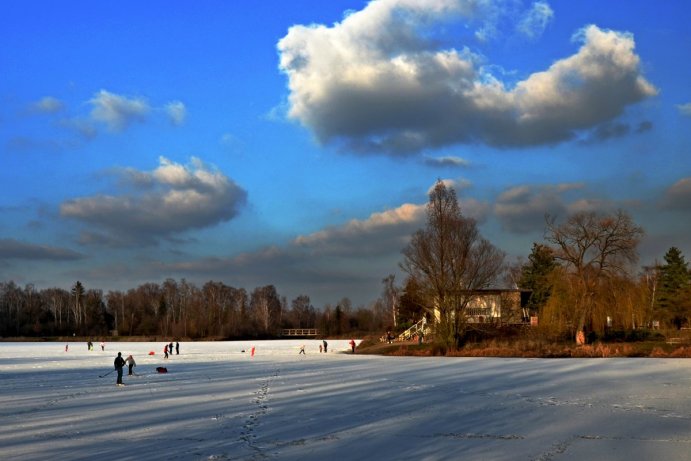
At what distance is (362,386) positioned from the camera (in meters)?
22.9

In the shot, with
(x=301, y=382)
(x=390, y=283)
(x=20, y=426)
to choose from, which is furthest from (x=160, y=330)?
(x=20, y=426)

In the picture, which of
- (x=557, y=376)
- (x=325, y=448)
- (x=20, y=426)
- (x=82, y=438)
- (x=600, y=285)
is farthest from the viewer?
(x=600, y=285)

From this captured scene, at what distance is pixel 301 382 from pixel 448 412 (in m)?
9.41

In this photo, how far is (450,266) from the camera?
167 feet

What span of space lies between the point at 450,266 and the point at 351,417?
119 feet

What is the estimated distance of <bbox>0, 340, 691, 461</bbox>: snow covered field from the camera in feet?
38.1

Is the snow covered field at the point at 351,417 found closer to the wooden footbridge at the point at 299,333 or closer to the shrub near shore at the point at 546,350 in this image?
the shrub near shore at the point at 546,350

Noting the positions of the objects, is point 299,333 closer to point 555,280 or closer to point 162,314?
point 162,314

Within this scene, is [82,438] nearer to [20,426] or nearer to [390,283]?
[20,426]

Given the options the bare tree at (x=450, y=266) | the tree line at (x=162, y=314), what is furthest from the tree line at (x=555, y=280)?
the tree line at (x=162, y=314)

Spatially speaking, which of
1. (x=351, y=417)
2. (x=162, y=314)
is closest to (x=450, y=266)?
(x=351, y=417)

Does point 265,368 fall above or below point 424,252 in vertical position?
below

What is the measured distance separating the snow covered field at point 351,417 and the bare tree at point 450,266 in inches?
873

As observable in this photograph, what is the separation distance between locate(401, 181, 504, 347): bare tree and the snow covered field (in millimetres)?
22187
